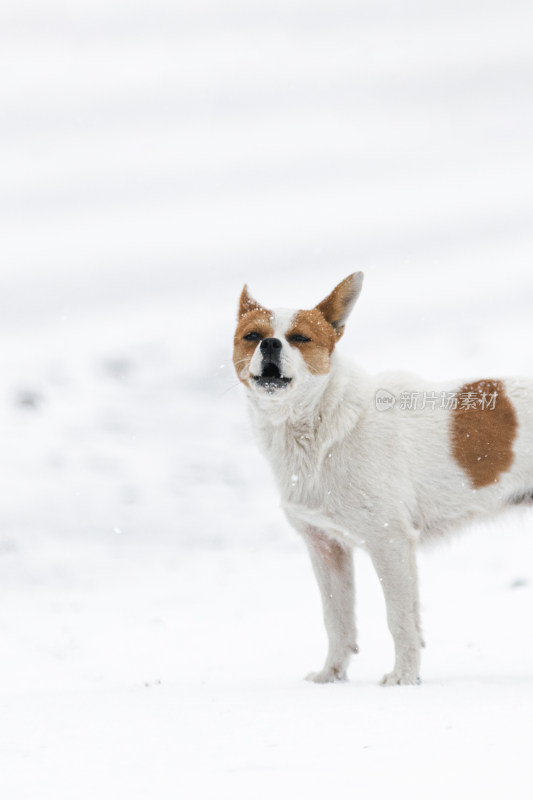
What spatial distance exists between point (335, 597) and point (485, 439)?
3.95ft

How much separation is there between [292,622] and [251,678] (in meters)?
1.55

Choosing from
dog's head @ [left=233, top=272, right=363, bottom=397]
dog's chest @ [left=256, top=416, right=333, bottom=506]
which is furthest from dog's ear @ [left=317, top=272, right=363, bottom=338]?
dog's chest @ [left=256, top=416, right=333, bottom=506]

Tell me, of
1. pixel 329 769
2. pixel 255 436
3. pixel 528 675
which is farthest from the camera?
pixel 255 436

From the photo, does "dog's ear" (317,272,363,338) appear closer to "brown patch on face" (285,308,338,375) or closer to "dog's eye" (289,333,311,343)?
"brown patch on face" (285,308,338,375)

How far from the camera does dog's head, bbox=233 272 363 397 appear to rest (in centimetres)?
435

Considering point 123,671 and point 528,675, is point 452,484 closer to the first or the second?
point 528,675

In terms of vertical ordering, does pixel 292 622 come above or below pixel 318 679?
below

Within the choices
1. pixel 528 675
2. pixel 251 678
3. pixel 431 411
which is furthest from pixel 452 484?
pixel 251 678

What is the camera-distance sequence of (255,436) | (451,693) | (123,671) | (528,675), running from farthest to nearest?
(123,671), (255,436), (528,675), (451,693)

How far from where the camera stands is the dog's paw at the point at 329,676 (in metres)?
4.82

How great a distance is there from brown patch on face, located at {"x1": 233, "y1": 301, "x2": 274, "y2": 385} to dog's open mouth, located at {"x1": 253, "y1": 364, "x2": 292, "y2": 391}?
12 centimetres

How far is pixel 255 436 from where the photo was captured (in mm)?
4836

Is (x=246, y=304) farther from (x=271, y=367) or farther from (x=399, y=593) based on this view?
(x=399, y=593)

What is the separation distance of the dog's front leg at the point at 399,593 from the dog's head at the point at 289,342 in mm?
927
